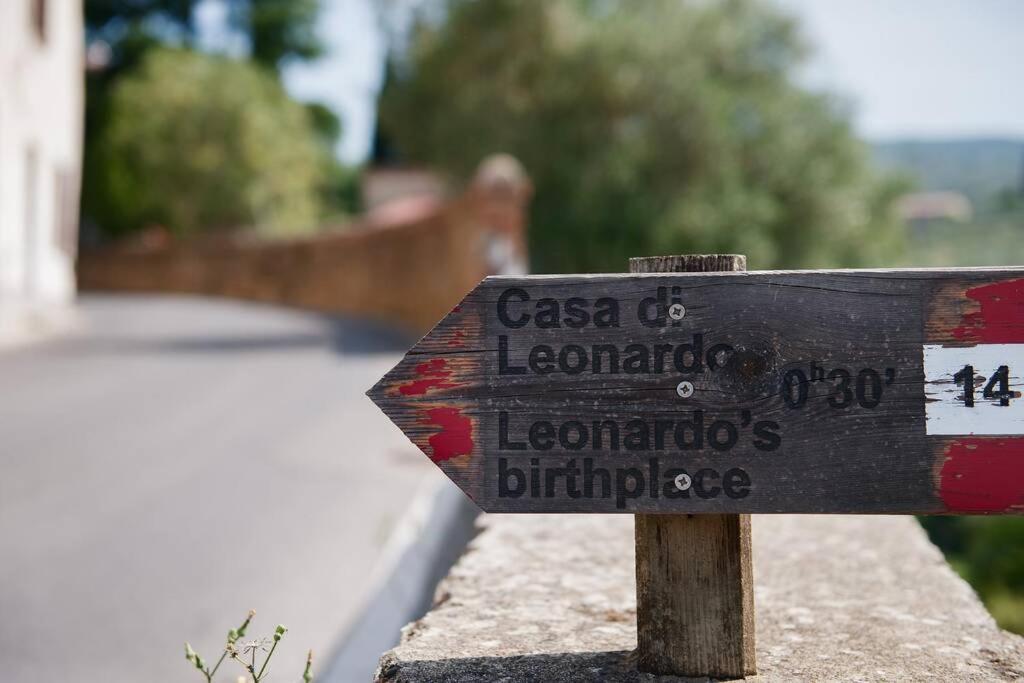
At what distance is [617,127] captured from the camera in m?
19.3

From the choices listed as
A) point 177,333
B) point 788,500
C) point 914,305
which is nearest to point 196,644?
point 788,500

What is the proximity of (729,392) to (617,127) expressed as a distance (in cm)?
1808

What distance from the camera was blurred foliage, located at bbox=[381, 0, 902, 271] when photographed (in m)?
18.8

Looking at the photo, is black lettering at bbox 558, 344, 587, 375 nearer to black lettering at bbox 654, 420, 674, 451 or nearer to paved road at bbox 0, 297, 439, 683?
black lettering at bbox 654, 420, 674, 451

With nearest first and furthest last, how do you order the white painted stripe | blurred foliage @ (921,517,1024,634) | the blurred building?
the white painted stripe
blurred foliage @ (921,517,1024,634)
the blurred building

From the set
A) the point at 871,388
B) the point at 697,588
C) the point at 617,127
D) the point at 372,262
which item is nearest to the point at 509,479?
the point at 697,588

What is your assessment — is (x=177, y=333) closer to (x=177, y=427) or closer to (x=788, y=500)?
(x=177, y=427)

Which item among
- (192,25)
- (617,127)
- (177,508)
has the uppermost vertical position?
(192,25)

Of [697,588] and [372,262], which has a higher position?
[372,262]

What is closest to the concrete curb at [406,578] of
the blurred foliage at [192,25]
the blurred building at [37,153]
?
the blurred building at [37,153]

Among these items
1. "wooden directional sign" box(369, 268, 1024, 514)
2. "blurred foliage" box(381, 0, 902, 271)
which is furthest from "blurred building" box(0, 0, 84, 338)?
"wooden directional sign" box(369, 268, 1024, 514)

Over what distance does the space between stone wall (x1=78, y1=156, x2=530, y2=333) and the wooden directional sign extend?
32.5ft

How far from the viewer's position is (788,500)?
1.78 metres

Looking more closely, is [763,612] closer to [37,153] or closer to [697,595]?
[697,595]
